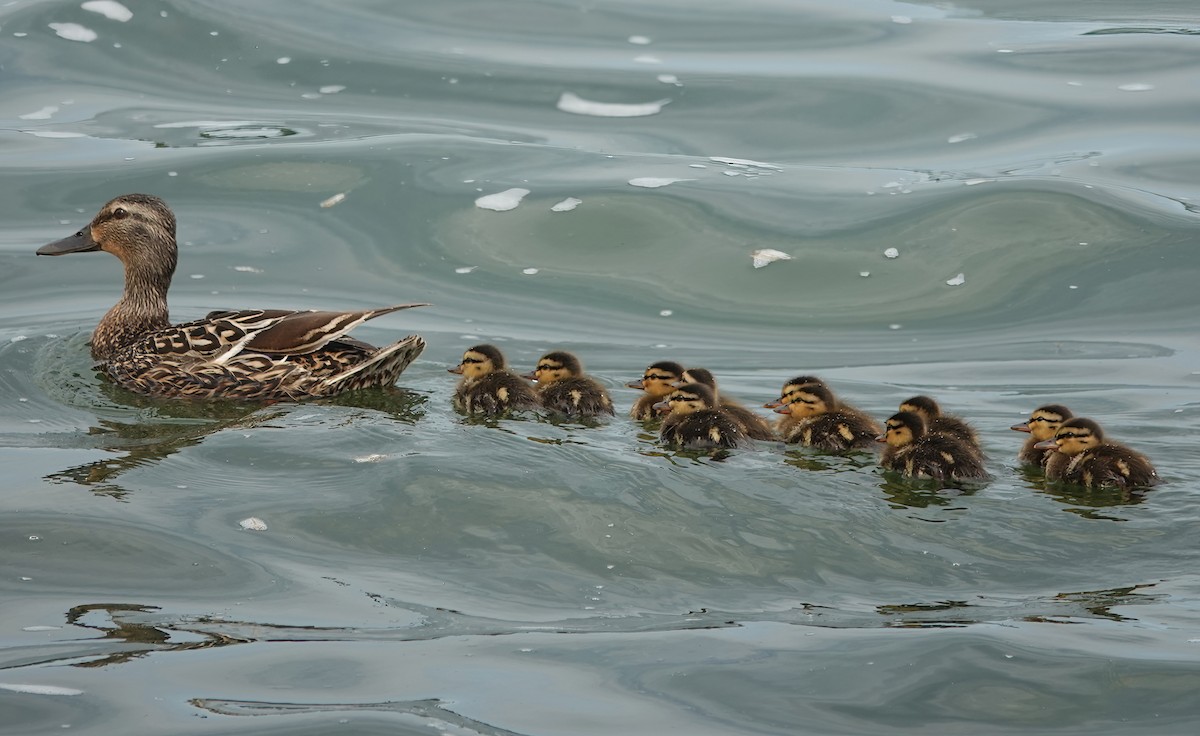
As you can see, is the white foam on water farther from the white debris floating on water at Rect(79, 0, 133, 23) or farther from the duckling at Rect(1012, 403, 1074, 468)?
the white debris floating on water at Rect(79, 0, 133, 23)

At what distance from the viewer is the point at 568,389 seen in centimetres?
786

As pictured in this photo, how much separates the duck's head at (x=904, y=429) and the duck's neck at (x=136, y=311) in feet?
13.8

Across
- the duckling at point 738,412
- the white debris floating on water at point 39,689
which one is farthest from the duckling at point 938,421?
the white debris floating on water at point 39,689

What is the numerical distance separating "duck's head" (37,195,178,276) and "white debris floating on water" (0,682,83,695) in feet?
14.9

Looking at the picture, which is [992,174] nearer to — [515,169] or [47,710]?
[515,169]

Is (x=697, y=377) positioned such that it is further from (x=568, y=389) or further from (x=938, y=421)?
(x=938, y=421)

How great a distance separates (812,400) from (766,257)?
3.17 meters

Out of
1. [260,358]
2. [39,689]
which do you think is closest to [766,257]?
[260,358]

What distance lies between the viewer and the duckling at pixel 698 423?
7156 mm

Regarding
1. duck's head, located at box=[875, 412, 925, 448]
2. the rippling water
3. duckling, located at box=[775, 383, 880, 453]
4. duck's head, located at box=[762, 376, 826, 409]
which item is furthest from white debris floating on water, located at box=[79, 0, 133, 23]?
duck's head, located at box=[875, 412, 925, 448]

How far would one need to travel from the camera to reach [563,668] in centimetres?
502

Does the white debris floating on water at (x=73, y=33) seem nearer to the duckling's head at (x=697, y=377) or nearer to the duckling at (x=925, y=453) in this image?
the duckling's head at (x=697, y=377)

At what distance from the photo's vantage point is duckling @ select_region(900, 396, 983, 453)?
7070mm

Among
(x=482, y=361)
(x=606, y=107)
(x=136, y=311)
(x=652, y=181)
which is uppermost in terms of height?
(x=606, y=107)
